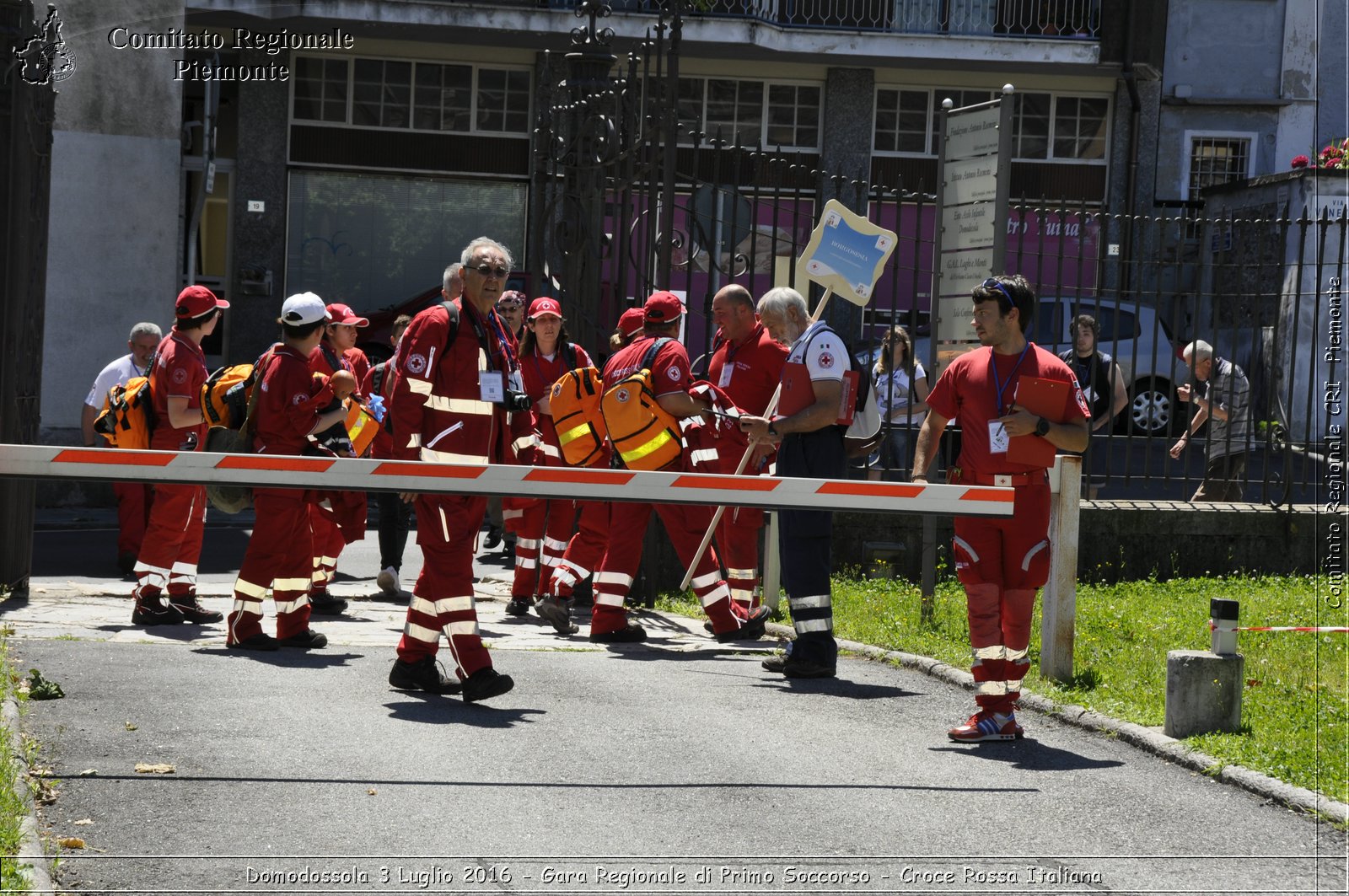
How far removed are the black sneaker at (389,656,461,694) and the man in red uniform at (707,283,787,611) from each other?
247 cm

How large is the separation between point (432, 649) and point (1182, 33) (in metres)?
24.1

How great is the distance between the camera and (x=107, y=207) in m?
21.1

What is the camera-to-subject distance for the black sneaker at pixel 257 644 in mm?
9023

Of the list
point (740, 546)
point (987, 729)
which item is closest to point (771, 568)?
point (740, 546)

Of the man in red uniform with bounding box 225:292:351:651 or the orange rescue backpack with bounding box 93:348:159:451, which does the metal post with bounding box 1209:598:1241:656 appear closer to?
the man in red uniform with bounding box 225:292:351:651

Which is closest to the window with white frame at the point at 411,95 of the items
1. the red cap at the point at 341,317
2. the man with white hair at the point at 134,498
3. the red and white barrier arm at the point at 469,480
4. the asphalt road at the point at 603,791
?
the man with white hair at the point at 134,498

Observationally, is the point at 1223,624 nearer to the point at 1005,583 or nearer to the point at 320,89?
the point at 1005,583

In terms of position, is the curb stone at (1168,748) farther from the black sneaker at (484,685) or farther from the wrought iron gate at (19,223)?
the wrought iron gate at (19,223)

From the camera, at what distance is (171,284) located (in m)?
21.6

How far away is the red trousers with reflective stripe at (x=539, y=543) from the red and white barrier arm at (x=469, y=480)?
4282 mm

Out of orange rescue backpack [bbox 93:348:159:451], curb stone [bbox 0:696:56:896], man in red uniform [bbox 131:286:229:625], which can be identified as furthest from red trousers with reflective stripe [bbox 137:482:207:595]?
curb stone [bbox 0:696:56:896]

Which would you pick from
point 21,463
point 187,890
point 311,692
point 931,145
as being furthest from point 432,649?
point 931,145

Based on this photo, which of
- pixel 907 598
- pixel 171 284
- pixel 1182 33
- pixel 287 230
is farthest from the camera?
pixel 1182 33

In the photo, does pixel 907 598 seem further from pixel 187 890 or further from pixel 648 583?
pixel 187 890
